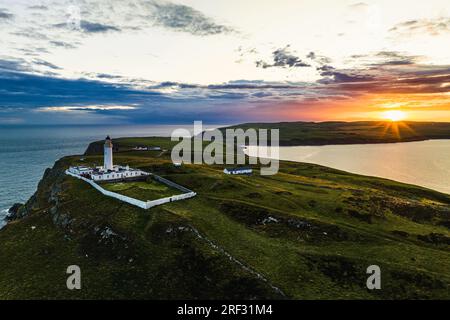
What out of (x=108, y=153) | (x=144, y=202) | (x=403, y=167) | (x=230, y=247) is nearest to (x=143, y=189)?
(x=144, y=202)

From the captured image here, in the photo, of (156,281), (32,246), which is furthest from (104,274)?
(32,246)

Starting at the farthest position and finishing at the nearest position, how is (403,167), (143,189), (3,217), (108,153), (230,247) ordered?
1. (403,167)
2. (3,217)
3. (108,153)
4. (143,189)
5. (230,247)

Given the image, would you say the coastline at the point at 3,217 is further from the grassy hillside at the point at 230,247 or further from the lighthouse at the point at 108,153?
the lighthouse at the point at 108,153

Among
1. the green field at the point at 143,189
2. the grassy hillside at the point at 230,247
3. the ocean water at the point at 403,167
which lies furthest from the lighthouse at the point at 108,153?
the ocean water at the point at 403,167

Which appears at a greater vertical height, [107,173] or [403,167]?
[107,173]

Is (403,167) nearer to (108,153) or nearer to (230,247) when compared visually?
(108,153)

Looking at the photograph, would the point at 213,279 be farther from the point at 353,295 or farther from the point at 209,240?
the point at 353,295
